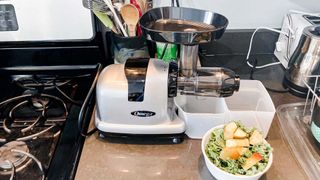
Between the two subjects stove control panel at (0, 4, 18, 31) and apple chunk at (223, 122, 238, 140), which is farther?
stove control panel at (0, 4, 18, 31)

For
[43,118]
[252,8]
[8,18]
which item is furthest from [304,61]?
[8,18]

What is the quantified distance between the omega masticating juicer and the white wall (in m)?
0.28

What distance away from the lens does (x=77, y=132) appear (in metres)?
0.73

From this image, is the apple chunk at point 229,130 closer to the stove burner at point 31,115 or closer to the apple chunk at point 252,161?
the apple chunk at point 252,161

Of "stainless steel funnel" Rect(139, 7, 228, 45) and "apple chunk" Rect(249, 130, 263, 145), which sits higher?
"stainless steel funnel" Rect(139, 7, 228, 45)

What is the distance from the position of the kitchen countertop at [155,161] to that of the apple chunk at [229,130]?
9 cm

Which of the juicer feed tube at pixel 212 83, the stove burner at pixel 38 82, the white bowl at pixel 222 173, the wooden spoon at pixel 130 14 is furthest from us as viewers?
the stove burner at pixel 38 82

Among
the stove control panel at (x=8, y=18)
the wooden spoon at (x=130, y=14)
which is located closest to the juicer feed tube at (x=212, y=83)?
the wooden spoon at (x=130, y=14)

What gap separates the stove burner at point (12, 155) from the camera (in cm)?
65

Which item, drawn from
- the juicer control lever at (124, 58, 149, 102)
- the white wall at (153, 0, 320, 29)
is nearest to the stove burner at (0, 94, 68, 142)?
the juicer control lever at (124, 58, 149, 102)

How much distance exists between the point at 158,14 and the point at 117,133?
0.30m

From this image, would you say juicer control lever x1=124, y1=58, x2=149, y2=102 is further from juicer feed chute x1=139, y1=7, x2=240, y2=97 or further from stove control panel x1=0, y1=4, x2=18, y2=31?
stove control panel x1=0, y1=4, x2=18, y2=31

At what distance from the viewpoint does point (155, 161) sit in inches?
26.5

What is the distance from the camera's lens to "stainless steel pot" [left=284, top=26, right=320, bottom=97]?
81 cm
